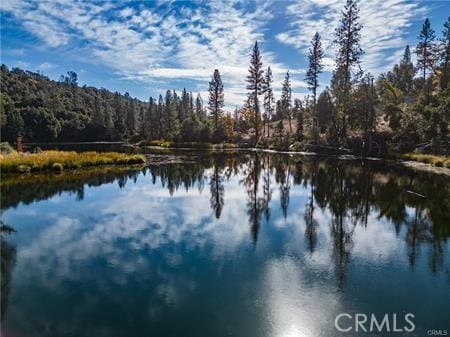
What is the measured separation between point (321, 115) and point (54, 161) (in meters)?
55.3

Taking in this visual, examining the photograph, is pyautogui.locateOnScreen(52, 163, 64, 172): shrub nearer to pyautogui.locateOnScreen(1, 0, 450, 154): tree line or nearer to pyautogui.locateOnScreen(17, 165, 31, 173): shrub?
pyautogui.locateOnScreen(17, 165, 31, 173): shrub

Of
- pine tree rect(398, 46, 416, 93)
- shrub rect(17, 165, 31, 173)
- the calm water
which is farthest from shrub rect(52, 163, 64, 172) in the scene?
pine tree rect(398, 46, 416, 93)

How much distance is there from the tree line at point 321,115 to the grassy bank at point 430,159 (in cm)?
216

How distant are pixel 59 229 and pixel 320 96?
70.8m

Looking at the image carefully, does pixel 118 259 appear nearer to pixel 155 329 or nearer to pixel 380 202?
pixel 155 329

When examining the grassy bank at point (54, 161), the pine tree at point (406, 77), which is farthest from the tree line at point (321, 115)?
the grassy bank at point (54, 161)

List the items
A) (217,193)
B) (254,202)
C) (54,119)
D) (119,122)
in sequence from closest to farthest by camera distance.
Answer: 1. (254,202)
2. (217,193)
3. (54,119)
4. (119,122)

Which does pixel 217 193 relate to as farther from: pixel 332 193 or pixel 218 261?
pixel 218 261

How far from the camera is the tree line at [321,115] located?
156ft

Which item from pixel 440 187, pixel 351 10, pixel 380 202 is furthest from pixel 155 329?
pixel 351 10

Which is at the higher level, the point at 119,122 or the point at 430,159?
the point at 119,122

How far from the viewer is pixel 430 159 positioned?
38.4 metres

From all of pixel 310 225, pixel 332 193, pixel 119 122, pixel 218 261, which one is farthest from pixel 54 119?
pixel 218 261

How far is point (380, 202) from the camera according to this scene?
2017 cm
